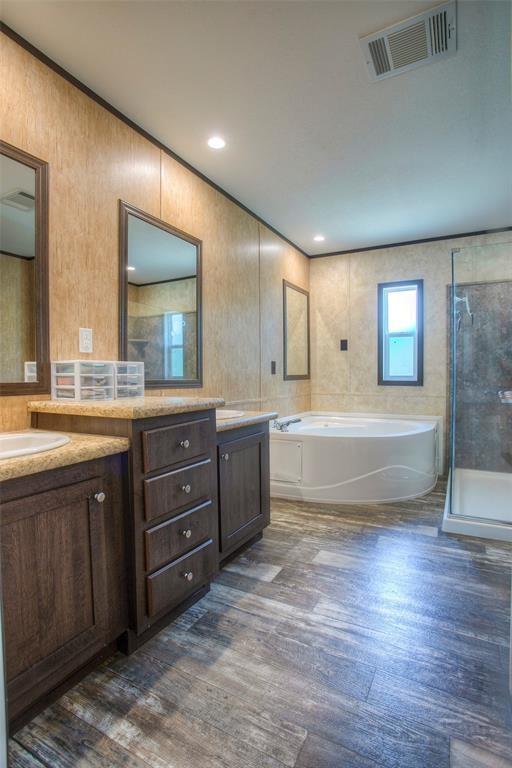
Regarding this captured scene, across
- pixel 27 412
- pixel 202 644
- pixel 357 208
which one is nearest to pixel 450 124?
pixel 357 208

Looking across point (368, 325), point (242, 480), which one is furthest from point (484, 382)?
point (242, 480)

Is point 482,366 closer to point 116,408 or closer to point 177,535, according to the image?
point 177,535

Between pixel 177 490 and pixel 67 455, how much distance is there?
54cm

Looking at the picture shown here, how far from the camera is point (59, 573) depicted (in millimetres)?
1249

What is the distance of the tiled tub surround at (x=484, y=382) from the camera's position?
11.6 ft

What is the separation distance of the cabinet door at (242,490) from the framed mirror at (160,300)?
67 centimetres

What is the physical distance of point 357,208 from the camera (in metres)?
3.51

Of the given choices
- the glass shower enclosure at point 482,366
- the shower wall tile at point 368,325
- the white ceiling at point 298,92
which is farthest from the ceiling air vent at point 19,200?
the shower wall tile at point 368,325

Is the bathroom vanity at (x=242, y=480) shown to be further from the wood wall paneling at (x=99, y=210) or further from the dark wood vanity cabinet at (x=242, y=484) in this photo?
the wood wall paneling at (x=99, y=210)

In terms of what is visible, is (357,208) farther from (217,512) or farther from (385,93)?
(217,512)

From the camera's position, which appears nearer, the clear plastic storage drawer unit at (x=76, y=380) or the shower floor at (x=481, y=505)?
the clear plastic storage drawer unit at (x=76, y=380)

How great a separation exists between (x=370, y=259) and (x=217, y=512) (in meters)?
3.66

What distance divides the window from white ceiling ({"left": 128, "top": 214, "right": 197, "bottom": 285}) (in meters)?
2.63

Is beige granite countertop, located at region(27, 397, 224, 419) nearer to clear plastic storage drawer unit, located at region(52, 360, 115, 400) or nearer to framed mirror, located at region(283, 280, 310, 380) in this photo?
clear plastic storage drawer unit, located at region(52, 360, 115, 400)
